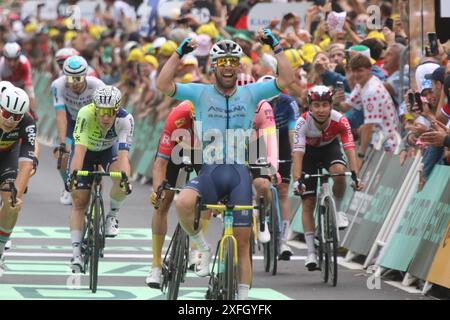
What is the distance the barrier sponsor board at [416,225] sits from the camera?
14.6 metres

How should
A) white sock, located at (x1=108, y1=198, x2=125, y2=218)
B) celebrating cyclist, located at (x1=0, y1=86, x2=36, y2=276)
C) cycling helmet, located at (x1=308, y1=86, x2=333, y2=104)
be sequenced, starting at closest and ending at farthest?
celebrating cyclist, located at (x1=0, y1=86, x2=36, y2=276) → cycling helmet, located at (x1=308, y1=86, x2=333, y2=104) → white sock, located at (x1=108, y1=198, x2=125, y2=218)

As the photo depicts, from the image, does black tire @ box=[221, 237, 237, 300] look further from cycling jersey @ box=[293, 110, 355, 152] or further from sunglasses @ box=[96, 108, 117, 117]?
cycling jersey @ box=[293, 110, 355, 152]

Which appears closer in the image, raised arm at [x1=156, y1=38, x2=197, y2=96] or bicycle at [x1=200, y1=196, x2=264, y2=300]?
bicycle at [x1=200, y1=196, x2=264, y2=300]

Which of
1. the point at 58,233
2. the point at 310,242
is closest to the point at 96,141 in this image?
the point at 310,242

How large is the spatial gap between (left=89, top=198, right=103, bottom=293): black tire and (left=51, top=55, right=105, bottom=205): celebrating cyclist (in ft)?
10.8

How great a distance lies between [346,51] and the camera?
62.8 ft

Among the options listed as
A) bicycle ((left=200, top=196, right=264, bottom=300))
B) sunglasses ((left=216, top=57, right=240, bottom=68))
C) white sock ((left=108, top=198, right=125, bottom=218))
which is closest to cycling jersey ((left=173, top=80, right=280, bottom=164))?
sunglasses ((left=216, top=57, right=240, bottom=68))

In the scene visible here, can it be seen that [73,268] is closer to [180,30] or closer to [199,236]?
[199,236]

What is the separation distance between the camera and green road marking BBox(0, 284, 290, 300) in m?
13.7

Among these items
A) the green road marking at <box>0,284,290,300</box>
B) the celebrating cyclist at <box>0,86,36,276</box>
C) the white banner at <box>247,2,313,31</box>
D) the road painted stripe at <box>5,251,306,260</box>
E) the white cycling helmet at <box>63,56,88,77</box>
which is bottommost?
the green road marking at <box>0,284,290,300</box>

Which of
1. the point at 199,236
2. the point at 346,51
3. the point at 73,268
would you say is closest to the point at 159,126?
the point at 346,51

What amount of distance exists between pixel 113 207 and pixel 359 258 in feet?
10.3

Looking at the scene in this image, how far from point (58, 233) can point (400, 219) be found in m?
5.69

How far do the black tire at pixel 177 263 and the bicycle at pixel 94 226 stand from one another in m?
1.30
